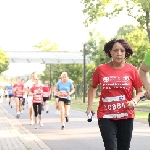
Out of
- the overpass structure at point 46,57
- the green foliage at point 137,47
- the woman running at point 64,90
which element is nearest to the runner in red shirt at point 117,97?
the woman running at point 64,90

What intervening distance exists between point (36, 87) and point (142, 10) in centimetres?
2516

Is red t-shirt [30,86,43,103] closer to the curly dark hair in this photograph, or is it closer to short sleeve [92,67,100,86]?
short sleeve [92,67,100,86]

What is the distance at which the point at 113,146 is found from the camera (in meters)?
6.55

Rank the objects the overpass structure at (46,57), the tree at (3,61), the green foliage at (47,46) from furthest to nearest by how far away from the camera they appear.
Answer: the green foliage at (47,46)
the overpass structure at (46,57)
the tree at (3,61)

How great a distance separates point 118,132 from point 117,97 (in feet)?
1.25

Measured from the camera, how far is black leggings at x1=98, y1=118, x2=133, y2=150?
6629mm

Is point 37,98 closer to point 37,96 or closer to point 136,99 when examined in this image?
point 37,96

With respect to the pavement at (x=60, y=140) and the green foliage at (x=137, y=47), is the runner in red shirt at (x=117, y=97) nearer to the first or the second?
the pavement at (x=60, y=140)

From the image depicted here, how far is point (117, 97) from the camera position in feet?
22.0

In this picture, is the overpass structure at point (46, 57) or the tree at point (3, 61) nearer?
the tree at point (3, 61)

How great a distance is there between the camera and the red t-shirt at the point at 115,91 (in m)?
6.72

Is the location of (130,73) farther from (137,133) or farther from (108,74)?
(137,133)

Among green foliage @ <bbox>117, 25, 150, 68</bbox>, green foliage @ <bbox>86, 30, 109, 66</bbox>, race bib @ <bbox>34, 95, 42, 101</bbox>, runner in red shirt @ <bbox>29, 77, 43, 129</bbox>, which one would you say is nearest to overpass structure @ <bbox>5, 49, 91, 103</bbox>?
green foliage @ <bbox>86, 30, 109, 66</bbox>

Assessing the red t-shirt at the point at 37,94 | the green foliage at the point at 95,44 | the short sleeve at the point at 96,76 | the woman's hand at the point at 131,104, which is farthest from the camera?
the green foliage at the point at 95,44
